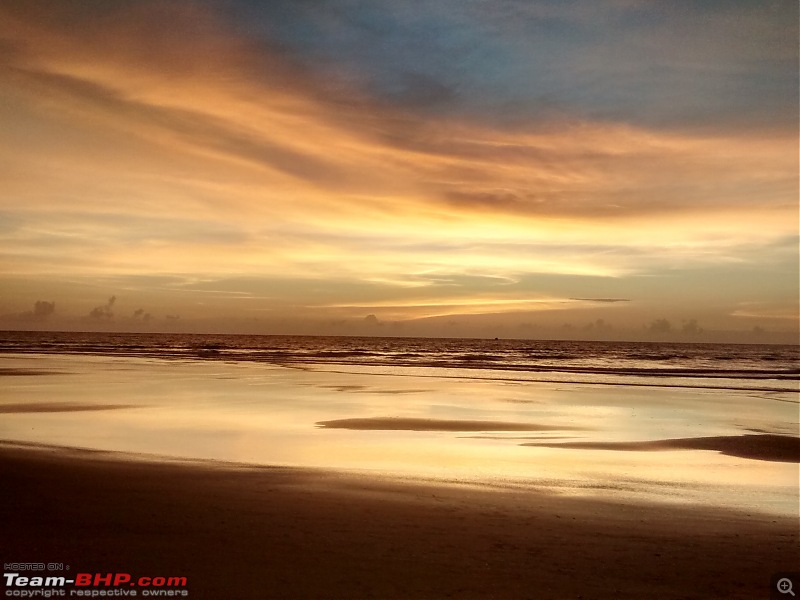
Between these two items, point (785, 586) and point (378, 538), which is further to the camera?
point (378, 538)

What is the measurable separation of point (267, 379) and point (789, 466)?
28838 mm

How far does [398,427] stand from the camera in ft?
64.4

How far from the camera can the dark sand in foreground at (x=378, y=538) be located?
7.39m

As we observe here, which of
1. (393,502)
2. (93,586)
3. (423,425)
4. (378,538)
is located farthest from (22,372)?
(378,538)

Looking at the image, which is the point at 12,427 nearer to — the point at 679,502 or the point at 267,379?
the point at 679,502

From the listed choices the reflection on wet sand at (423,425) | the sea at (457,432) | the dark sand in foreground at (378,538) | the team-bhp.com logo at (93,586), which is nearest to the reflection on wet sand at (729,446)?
the sea at (457,432)

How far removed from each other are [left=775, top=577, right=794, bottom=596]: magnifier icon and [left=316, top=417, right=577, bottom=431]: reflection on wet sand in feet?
39.5

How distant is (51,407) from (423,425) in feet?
43.2

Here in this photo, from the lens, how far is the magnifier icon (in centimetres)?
754

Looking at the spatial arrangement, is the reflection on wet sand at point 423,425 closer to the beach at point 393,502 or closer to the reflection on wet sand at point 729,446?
the beach at point 393,502

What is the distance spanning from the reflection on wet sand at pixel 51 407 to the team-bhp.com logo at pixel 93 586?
16.2m

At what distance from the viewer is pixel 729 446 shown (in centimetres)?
1767

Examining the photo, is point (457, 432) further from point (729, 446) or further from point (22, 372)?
point (22, 372)

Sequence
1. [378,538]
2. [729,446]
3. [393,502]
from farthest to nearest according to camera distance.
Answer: [729,446], [393,502], [378,538]
